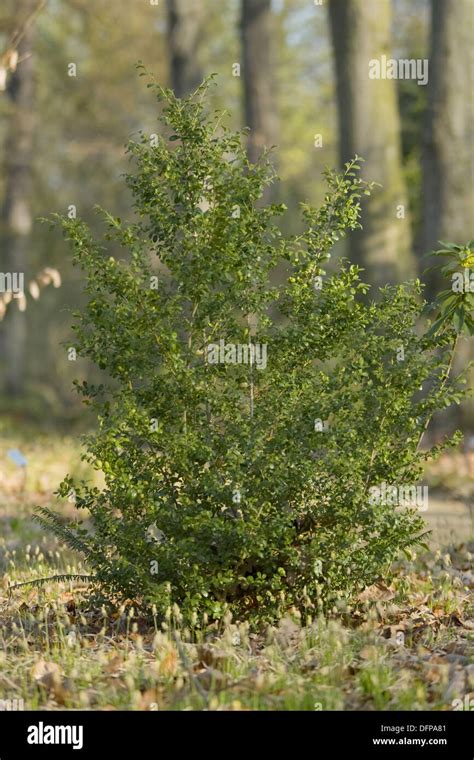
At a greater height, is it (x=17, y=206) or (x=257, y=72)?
(x=257, y=72)

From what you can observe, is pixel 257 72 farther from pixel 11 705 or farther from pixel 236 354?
pixel 11 705

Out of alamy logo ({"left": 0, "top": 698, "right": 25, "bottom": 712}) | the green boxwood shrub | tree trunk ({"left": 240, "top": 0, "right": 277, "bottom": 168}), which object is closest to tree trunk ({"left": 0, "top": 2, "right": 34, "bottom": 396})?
tree trunk ({"left": 240, "top": 0, "right": 277, "bottom": 168})

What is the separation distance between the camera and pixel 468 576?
6887 mm

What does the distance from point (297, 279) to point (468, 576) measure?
2.43 meters

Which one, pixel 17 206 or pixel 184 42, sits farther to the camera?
pixel 17 206

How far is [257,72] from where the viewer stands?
17859 mm

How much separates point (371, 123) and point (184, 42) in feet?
13.7

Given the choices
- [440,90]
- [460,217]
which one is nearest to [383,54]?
[440,90]

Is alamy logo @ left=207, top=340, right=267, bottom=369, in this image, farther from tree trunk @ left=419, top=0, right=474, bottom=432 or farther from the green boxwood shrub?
tree trunk @ left=419, top=0, right=474, bottom=432

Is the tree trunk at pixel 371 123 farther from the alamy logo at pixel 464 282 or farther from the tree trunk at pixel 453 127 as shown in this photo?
the alamy logo at pixel 464 282
